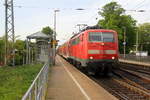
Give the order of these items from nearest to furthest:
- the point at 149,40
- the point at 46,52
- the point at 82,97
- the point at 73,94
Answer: the point at 82,97 < the point at 73,94 < the point at 46,52 < the point at 149,40

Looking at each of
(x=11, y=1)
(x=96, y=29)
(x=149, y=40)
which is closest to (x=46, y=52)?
(x=11, y=1)

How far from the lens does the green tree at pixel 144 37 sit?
9644 centimetres

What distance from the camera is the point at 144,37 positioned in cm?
10681

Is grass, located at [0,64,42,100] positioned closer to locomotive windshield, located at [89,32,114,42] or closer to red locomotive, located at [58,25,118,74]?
red locomotive, located at [58,25,118,74]

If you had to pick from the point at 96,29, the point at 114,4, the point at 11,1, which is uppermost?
the point at 114,4

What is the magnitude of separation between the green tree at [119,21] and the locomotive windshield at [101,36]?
47.0 m

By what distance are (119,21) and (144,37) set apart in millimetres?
39515

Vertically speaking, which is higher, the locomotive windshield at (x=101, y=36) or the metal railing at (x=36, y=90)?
the locomotive windshield at (x=101, y=36)

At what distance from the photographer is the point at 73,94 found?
487 inches

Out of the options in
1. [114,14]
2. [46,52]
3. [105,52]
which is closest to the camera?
[105,52]

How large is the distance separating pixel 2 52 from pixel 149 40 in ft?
221

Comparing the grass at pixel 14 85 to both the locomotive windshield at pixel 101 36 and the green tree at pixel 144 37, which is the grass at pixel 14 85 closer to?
the locomotive windshield at pixel 101 36

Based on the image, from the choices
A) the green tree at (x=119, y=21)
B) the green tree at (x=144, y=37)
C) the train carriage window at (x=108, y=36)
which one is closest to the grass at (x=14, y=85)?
the train carriage window at (x=108, y=36)

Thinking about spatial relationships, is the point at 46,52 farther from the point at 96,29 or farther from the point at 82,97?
the point at 82,97
